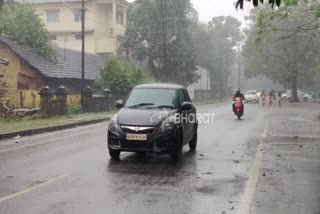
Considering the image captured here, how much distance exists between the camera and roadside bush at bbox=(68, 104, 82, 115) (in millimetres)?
31231

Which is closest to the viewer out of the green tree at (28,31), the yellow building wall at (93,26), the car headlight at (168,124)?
the car headlight at (168,124)

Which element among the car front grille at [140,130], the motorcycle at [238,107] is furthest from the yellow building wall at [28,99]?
the car front grille at [140,130]

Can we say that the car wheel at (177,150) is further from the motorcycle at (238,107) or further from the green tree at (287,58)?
the green tree at (287,58)

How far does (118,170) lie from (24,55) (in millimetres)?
25989

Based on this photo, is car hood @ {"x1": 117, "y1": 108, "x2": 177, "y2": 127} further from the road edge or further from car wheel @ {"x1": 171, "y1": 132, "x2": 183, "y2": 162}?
the road edge

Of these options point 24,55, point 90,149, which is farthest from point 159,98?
point 24,55

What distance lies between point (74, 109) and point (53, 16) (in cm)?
2956

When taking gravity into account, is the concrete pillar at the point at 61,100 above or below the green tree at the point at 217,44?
below

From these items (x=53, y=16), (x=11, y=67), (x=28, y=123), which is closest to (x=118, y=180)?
(x=28, y=123)

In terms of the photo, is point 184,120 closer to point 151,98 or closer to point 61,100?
point 151,98

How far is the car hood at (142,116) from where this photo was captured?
10.7 metres

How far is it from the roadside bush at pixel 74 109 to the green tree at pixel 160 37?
1975cm

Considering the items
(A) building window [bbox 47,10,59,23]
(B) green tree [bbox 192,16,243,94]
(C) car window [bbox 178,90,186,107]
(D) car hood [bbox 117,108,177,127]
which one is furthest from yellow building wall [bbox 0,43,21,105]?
(B) green tree [bbox 192,16,243,94]

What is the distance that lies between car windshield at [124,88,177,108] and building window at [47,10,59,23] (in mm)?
48218
